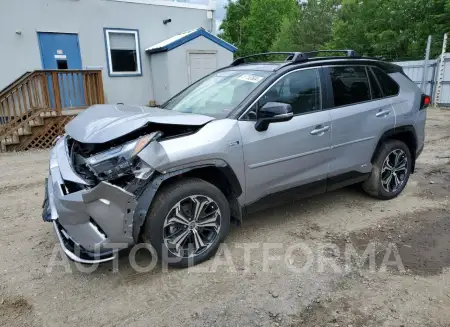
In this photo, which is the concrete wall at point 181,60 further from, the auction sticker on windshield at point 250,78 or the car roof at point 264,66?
the auction sticker on windshield at point 250,78

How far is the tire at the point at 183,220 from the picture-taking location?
114 inches

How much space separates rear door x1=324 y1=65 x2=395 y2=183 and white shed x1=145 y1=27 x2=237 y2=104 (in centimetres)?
786

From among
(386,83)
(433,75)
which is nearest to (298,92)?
(386,83)

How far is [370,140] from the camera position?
4.21 meters

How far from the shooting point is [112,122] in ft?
10.0

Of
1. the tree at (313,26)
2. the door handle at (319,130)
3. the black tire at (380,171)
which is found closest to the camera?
the door handle at (319,130)

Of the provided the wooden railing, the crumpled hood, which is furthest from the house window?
the crumpled hood

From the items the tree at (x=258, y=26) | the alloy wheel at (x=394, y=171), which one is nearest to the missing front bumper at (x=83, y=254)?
the alloy wheel at (x=394, y=171)

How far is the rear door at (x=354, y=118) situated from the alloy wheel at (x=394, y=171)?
0.30m

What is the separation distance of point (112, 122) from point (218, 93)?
1250 millimetres

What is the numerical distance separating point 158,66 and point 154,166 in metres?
9.40

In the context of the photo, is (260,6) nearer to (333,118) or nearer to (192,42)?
(192,42)

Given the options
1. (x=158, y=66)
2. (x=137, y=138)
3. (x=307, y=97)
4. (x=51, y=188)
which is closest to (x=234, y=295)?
(x=137, y=138)

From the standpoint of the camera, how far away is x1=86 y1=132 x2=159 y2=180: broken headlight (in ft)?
8.84
